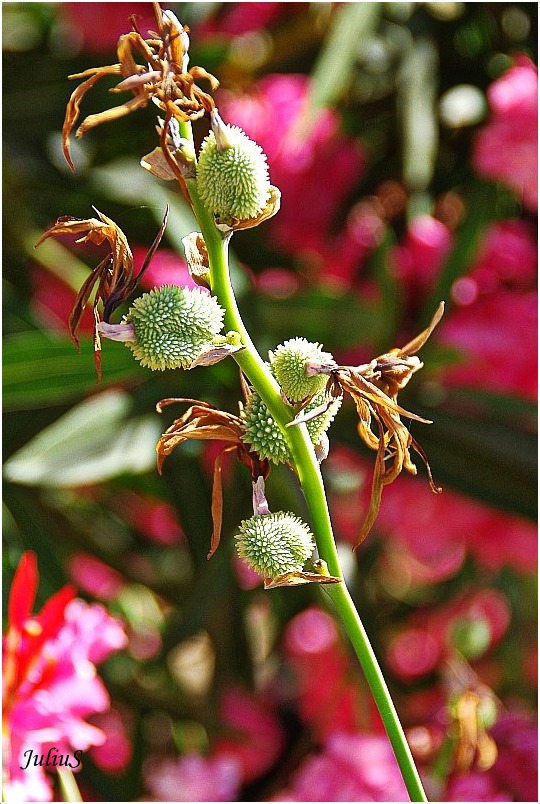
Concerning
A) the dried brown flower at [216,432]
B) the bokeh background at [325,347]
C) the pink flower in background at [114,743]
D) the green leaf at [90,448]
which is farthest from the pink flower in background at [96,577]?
the dried brown flower at [216,432]

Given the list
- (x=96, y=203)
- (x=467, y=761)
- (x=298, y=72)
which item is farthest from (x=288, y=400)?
(x=298, y=72)

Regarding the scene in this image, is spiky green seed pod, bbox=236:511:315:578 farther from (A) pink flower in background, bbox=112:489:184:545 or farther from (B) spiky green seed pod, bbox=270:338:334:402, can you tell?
(A) pink flower in background, bbox=112:489:184:545

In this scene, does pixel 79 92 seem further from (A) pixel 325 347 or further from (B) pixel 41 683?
(A) pixel 325 347

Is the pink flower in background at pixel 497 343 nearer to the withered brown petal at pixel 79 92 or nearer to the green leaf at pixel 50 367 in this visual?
the green leaf at pixel 50 367

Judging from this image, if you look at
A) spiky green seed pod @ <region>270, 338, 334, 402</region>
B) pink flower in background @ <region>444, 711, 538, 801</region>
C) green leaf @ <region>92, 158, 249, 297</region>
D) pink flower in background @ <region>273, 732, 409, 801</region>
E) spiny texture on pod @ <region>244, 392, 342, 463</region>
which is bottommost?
pink flower in background @ <region>273, 732, 409, 801</region>

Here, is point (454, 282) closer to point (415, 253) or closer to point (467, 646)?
point (415, 253)

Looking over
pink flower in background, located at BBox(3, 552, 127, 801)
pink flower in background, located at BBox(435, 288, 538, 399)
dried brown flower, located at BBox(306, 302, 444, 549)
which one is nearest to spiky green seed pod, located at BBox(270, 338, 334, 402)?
dried brown flower, located at BBox(306, 302, 444, 549)

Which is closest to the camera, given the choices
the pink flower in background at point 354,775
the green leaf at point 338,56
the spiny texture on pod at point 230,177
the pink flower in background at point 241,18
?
the spiny texture on pod at point 230,177
